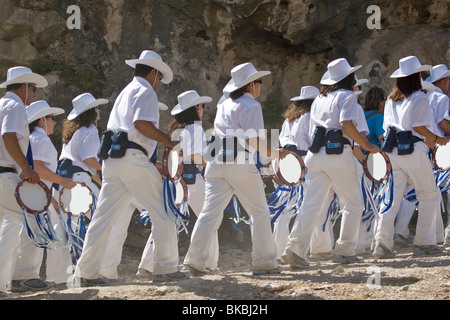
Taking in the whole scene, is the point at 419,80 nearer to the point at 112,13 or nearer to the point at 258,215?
the point at 258,215

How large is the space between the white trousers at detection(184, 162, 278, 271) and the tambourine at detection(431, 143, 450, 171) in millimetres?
2731

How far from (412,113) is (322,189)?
1.51 m

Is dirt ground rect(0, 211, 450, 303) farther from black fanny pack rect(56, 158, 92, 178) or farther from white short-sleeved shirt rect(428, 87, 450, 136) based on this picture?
white short-sleeved shirt rect(428, 87, 450, 136)

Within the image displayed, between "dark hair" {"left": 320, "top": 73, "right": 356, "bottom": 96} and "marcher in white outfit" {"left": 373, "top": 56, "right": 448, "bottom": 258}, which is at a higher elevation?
"dark hair" {"left": 320, "top": 73, "right": 356, "bottom": 96}

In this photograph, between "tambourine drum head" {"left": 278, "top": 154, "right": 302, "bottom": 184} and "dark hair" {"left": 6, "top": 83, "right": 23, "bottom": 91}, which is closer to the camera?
"dark hair" {"left": 6, "top": 83, "right": 23, "bottom": 91}

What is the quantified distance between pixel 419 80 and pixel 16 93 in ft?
15.4

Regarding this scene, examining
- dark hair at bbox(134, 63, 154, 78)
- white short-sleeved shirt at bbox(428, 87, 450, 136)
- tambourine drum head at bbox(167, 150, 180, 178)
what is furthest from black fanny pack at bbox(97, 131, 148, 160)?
white short-sleeved shirt at bbox(428, 87, 450, 136)

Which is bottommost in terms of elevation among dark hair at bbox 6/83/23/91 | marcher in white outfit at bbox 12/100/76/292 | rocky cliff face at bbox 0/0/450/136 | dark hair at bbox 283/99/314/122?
marcher in white outfit at bbox 12/100/76/292

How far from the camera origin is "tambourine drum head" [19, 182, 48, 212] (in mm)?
6137

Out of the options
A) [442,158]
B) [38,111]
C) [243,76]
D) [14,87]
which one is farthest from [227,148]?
[442,158]

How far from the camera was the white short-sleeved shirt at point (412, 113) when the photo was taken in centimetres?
788

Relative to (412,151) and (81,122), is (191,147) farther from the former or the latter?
(412,151)

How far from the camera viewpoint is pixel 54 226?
782 cm

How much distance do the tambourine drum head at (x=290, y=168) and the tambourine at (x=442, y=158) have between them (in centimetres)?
199
